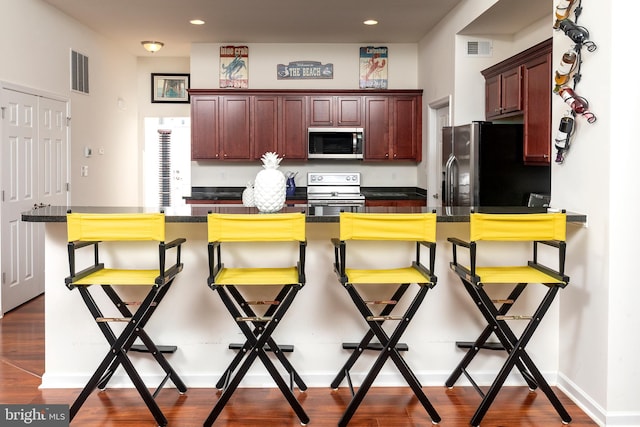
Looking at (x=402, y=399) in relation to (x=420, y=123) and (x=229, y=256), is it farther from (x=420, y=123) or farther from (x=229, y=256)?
(x=420, y=123)

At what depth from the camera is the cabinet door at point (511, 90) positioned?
4.59 meters

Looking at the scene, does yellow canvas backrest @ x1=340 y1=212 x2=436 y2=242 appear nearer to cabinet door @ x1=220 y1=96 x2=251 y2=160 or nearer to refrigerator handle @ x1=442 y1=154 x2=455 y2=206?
refrigerator handle @ x1=442 y1=154 x2=455 y2=206

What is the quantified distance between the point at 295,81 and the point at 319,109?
0.51m

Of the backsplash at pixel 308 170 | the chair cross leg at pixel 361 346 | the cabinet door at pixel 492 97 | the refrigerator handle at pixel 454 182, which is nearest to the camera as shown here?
the chair cross leg at pixel 361 346

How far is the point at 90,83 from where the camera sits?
711 centimetres

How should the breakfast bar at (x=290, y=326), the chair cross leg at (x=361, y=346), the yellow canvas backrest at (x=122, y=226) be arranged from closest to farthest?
the yellow canvas backrest at (x=122, y=226), the chair cross leg at (x=361, y=346), the breakfast bar at (x=290, y=326)

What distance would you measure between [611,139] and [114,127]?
6.43 m

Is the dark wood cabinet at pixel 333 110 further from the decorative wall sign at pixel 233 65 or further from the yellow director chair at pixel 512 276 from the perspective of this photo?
the yellow director chair at pixel 512 276

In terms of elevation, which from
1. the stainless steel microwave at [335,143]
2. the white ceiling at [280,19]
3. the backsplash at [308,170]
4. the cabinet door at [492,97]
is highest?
the white ceiling at [280,19]

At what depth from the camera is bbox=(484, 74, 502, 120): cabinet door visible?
202 inches

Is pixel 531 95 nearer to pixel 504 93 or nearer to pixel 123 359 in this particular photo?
pixel 504 93

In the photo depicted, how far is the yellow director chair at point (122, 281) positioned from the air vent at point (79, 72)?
12.6ft

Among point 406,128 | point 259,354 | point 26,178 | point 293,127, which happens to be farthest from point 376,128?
point 259,354

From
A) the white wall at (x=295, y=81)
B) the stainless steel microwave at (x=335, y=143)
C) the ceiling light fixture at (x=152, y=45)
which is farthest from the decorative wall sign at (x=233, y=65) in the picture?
the stainless steel microwave at (x=335, y=143)
